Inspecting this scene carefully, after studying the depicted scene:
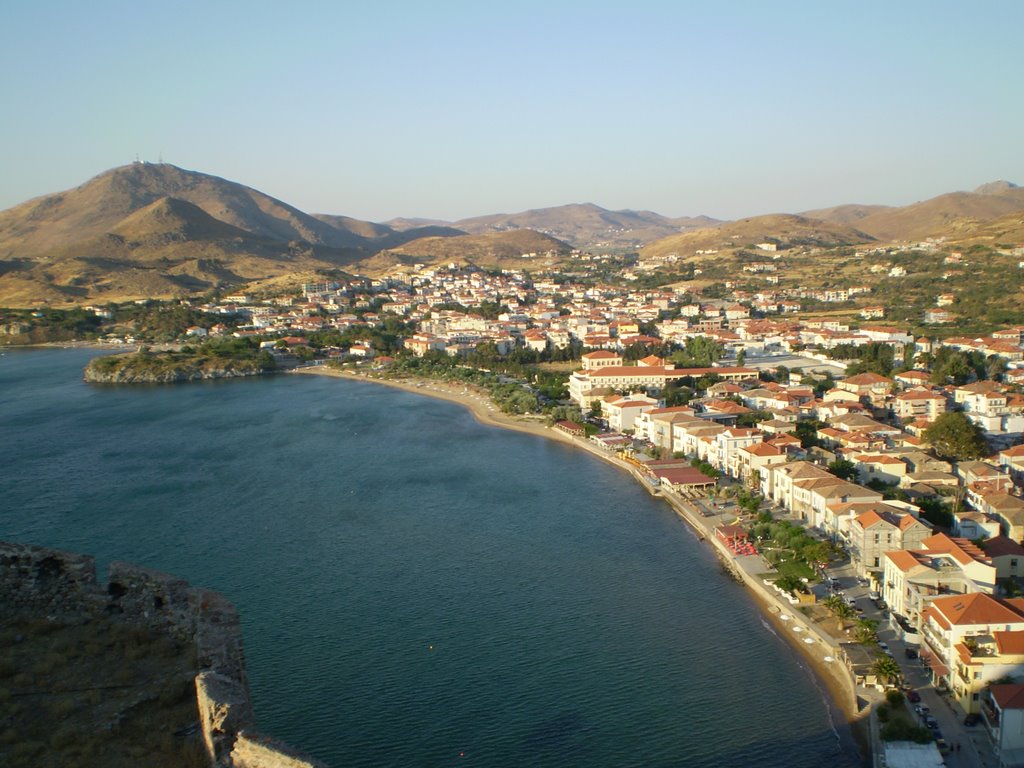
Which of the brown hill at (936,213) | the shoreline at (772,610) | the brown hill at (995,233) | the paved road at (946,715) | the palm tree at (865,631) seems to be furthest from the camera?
the brown hill at (936,213)

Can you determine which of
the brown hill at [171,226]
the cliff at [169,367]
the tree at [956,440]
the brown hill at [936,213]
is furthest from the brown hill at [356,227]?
the tree at [956,440]

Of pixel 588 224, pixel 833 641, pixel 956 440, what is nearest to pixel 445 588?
pixel 833 641

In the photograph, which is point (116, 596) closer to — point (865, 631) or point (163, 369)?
point (865, 631)

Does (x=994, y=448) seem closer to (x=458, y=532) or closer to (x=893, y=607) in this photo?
(x=893, y=607)

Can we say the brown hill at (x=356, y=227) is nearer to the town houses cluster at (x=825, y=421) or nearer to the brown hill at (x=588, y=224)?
the brown hill at (x=588, y=224)

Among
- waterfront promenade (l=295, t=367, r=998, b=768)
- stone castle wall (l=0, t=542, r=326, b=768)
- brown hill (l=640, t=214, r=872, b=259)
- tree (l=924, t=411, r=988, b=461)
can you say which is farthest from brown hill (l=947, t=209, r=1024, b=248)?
stone castle wall (l=0, t=542, r=326, b=768)

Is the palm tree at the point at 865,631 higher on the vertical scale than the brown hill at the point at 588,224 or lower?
lower

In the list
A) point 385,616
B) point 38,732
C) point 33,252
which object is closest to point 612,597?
point 385,616
